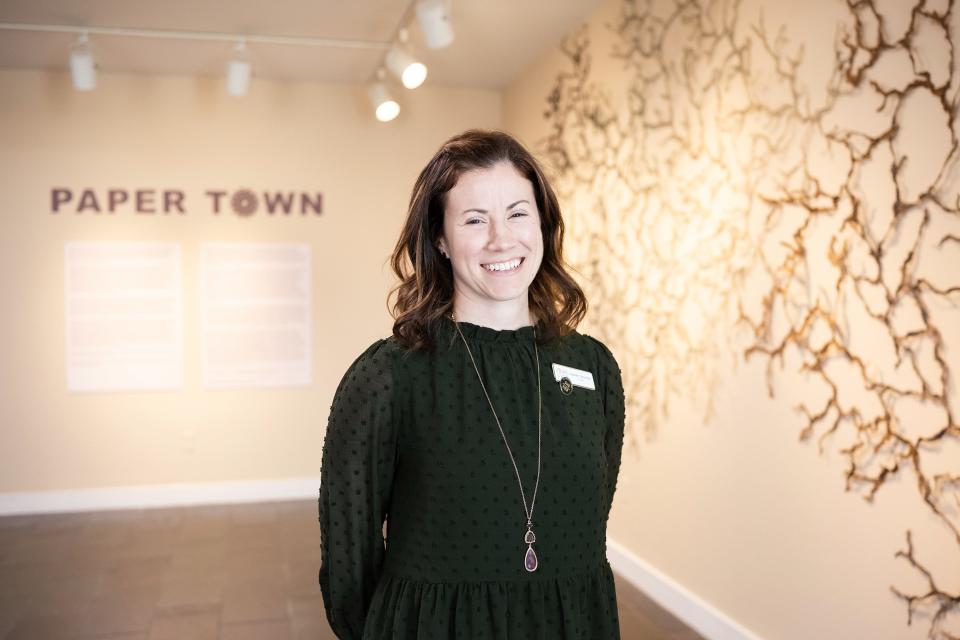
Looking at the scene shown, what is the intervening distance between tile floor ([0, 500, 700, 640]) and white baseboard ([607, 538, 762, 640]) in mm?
53

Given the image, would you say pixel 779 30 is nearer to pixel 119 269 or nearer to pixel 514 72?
pixel 514 72

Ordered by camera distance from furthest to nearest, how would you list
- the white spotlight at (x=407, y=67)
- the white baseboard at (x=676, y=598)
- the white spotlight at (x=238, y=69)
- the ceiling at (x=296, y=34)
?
the white spotlight at (x=238, y=69), the white spotlight at (x=407, y=67), the ceiling at (x=296, y=34), the white baseboard at (x=676, y=598)

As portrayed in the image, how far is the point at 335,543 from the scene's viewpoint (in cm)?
146

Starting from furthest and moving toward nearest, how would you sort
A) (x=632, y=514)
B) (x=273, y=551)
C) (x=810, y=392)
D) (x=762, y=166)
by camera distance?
(x=273, y=551)
(x=632, y=514)
(x=762, y=166)
(x=810, y=392)

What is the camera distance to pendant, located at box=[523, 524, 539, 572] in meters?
1.37

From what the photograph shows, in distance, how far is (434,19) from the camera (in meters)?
4.37

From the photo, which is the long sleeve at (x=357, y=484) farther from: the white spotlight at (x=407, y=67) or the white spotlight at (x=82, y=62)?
the white spotlight at (x=82, y=62)

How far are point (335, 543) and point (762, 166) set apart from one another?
2.37m

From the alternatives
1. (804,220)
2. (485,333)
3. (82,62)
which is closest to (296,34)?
(82,62)

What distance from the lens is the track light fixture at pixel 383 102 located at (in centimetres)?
573

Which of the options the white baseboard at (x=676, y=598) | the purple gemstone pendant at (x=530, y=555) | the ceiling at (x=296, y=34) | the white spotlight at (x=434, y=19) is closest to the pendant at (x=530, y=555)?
the purple gemstone pendant at (x=530, y=555)

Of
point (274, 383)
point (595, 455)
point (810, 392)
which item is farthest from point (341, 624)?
point (274, 383)

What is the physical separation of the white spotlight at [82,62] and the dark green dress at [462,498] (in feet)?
14.7

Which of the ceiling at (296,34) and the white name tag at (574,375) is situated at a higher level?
the ceiling at (296,34)
